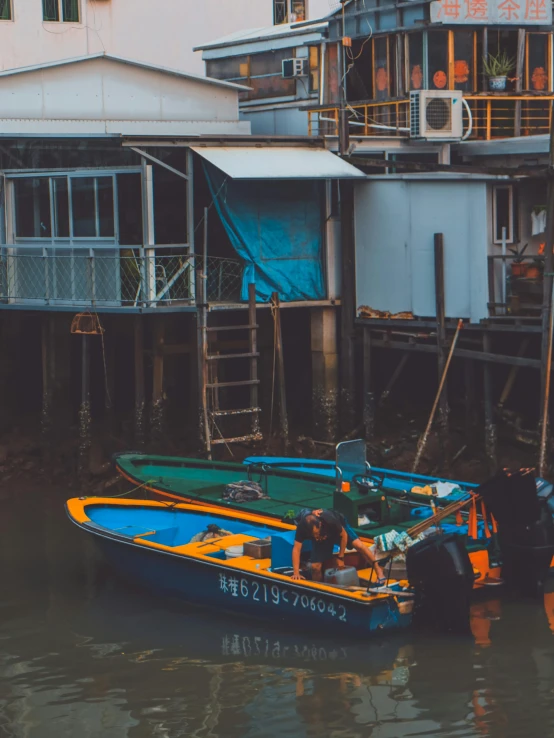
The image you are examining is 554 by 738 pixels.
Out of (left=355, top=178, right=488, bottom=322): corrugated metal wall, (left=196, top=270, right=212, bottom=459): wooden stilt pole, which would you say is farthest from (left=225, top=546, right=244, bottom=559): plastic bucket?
(left=355, top=178, right=488, bottom=322): corrugated metal wall

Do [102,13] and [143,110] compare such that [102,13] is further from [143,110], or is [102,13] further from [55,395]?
[55,395]

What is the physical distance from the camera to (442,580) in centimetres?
1189

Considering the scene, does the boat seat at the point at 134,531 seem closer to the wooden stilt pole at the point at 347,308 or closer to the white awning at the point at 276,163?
the wooden stilt pole at the point at 347,308

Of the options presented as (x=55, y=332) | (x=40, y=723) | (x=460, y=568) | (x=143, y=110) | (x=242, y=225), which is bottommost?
(x=40, y=723)

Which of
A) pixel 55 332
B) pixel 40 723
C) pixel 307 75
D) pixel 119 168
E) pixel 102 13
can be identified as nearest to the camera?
pixel 40 723

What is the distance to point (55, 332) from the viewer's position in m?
20.2

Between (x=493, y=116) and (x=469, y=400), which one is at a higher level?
(x=493, y=116)

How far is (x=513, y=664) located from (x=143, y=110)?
1435 centimetres

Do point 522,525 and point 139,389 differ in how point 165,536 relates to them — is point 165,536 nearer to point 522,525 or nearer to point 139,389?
point 522,525

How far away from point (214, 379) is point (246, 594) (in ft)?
19.8

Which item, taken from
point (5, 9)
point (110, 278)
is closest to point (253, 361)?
point (110, 278)

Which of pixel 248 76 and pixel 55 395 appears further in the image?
pixel 248 76

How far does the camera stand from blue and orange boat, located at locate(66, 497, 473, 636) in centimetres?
1201

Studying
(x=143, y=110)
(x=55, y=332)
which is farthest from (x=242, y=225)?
(x=143, y=110)
